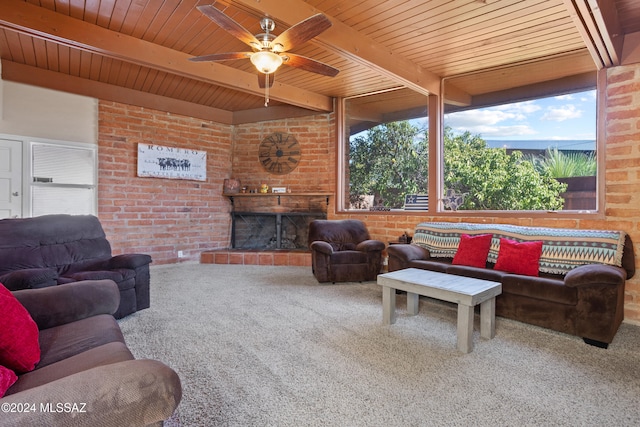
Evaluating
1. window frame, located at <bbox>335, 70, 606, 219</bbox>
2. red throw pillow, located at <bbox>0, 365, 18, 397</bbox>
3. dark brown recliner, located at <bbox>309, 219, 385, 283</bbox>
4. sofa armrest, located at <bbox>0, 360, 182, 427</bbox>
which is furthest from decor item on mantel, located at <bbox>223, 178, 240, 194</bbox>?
sofa armrest, located at <bbox>0, 360, 182, 427</bbox>

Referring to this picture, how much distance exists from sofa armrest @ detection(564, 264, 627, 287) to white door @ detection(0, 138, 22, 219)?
5.89m

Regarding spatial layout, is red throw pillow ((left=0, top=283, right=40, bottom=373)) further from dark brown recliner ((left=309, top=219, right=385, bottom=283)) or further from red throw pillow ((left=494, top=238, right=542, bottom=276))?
red throw pillow ((left=494, top=238, right=542, bottom=276))

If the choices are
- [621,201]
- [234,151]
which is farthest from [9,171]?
[621,201]

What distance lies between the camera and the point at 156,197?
16.9ft

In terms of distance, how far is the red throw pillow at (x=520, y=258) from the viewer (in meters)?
2.92

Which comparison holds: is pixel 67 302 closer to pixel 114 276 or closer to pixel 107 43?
pixel 114 276

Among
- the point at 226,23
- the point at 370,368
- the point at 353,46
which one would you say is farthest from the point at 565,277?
the point at 226,23

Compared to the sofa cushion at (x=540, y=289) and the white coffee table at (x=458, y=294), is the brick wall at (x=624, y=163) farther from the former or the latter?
the white coffee table at (x=458, y=294)

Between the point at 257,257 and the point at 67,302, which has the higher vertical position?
the point at 67,302

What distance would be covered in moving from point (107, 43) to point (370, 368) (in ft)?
12.3

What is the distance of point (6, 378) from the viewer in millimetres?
1087

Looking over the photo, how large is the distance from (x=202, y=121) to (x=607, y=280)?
572 cm

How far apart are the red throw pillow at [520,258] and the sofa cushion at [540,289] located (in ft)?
0.56

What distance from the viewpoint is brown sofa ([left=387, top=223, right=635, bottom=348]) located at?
2.33 meters
